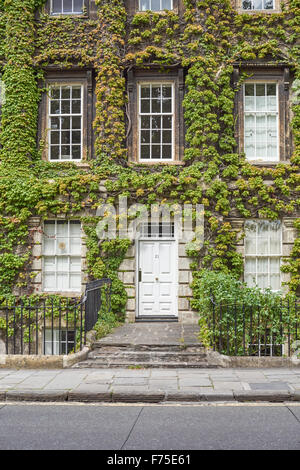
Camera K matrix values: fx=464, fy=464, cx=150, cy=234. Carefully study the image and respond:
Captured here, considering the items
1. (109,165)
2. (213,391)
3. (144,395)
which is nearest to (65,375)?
(144,395)

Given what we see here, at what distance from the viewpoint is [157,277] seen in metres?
14.7

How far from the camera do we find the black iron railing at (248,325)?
969 cm

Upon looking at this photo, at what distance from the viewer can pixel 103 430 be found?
5746mm

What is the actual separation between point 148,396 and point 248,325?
339 cm

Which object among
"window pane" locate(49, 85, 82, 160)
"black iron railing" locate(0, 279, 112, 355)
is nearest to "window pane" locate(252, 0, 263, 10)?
"window pane" locate(49, 85, 82, 160)

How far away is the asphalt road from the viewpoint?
5.24 m

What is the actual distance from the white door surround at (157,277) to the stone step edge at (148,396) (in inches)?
285

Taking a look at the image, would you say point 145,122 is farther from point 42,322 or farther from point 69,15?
point 42,322

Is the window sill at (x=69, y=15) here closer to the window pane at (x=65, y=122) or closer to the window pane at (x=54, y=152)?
the window pane at (x=65, y=122)

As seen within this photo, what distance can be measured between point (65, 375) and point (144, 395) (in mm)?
1990

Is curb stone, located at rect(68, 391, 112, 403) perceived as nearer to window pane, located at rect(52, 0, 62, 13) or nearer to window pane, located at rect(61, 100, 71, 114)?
window pane, located at rect(61, 100, 71, 114)

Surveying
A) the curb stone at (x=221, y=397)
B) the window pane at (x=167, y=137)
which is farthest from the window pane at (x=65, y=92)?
the curb stone at (x=221, y=397)

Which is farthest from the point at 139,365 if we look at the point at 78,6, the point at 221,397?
the point at 78,6
